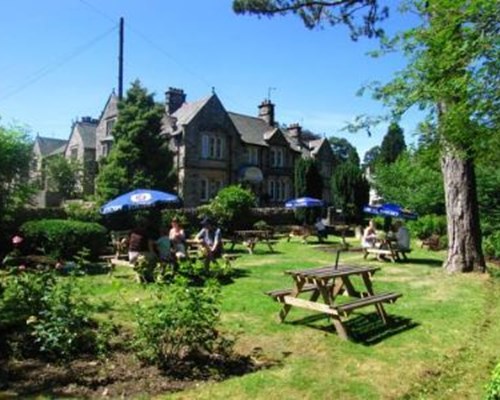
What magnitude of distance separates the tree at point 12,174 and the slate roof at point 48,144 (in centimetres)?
3837

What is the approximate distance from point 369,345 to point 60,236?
431 inches

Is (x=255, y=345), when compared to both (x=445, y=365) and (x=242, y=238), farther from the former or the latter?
(x=242, y=238)

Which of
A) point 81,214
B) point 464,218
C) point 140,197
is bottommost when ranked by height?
point 464,218

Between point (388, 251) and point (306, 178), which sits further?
point (306, 178)

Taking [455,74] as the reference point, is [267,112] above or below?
above

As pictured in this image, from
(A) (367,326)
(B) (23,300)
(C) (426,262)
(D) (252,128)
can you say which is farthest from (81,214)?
(D) (252,128)

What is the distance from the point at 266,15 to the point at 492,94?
12.9 metres

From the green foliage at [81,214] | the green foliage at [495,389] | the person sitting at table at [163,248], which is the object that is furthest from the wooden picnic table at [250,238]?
the green foliage at [495,389]

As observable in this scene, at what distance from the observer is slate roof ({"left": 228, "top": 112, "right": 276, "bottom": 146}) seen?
154ft

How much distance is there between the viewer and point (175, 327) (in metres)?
6.38

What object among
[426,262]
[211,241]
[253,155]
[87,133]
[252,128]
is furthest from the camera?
[87,133]

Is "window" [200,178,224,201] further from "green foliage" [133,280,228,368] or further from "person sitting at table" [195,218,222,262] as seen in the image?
"green foliage" [133,280,228,368]

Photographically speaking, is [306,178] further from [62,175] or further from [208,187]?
[62,175]

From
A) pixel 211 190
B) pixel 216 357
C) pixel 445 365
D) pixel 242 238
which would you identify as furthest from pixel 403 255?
pixel 211 190
